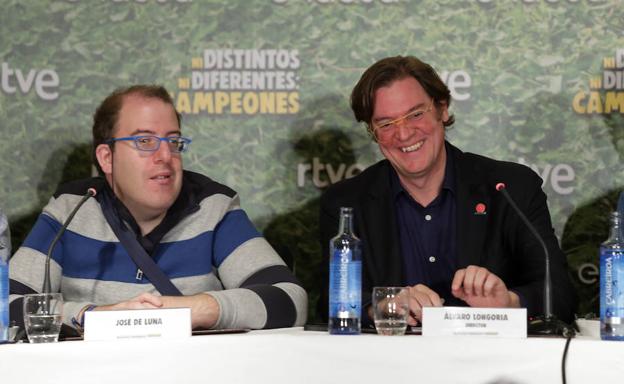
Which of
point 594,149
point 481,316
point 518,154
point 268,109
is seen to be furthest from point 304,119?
point 481,316

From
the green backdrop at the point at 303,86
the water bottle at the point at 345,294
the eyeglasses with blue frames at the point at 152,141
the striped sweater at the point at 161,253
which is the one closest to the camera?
the water bottle at the point at 345,294

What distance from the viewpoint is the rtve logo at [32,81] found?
381 centimetres

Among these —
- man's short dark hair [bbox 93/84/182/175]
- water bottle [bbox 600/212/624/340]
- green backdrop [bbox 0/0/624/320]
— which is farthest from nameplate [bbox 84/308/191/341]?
green backdrop [bbox 0/0/624/320]

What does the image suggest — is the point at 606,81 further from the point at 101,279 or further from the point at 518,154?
the point at 101,279

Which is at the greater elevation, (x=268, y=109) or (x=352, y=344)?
(x=268, y=109)

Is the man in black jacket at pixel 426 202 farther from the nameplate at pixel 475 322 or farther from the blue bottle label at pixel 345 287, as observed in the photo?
the nameplate at pixel 475 322

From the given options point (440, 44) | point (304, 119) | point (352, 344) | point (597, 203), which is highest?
point (440, 44)

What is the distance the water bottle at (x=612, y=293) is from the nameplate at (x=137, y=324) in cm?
85

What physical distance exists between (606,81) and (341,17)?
3.53ft

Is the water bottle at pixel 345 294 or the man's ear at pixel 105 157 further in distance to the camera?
the man's ear at pixel 105 157

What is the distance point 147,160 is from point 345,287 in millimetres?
1019

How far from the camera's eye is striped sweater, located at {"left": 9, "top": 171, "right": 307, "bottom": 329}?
2732mm

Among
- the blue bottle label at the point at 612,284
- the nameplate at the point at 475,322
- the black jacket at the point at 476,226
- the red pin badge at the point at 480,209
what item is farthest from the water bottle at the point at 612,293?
the red pin badge at the point at 480,209

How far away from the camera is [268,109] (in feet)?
12.5
